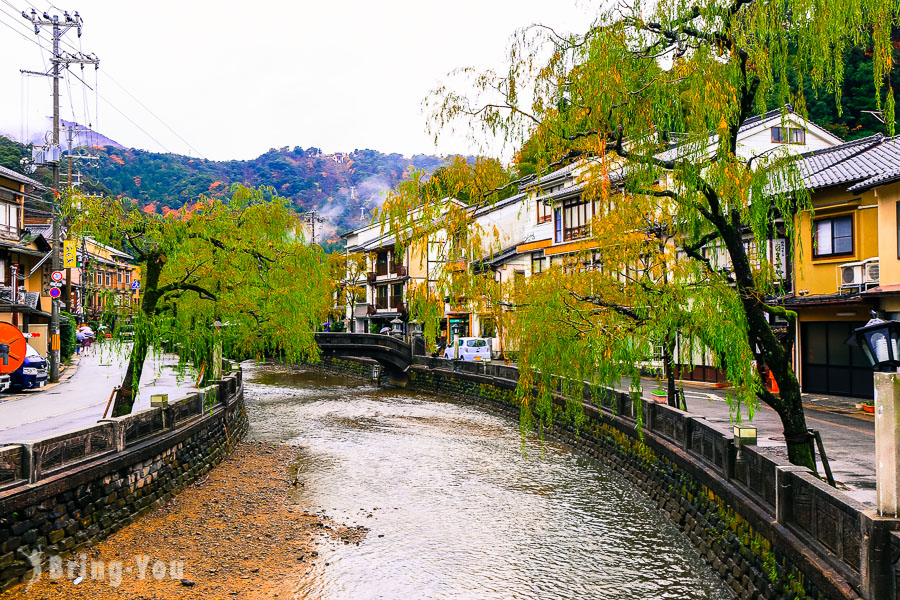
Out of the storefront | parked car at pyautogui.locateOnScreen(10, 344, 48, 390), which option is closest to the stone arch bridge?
parked car at pyautogui.locateOnScreen(10, 344, 48, 390)

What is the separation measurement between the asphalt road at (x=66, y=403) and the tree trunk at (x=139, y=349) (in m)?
0.89

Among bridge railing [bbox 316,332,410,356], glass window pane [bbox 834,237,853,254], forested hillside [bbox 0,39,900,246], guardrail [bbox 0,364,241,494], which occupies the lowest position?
guardrail [bbox 0,364,241,494]

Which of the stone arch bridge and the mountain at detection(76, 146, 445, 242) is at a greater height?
the mountain at detection(76, 146, 445, 242)

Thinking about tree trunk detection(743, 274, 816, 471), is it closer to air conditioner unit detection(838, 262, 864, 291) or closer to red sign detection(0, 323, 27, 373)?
red sign detection(0, 323, 27, 373)

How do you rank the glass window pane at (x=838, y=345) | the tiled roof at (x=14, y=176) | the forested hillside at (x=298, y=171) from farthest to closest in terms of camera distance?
the forested hillside at (x=298, y=171)
the tiled roof at (x=14, y=176)
the glass window pane at (x=838, y=345)

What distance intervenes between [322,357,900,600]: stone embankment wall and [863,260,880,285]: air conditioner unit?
918 cm

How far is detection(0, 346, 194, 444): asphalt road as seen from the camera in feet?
61.4

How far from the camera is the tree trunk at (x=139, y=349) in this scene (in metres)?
16.6

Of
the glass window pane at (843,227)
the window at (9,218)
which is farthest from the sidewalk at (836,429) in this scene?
the window at (9,218)

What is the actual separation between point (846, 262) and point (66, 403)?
30554 mm

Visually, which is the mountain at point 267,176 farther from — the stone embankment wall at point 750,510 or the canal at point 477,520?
the stone embankment wall at point 750,510

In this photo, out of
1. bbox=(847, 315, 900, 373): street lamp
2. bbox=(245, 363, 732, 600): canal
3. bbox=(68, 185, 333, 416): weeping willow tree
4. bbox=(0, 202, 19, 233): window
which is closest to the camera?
bbox=(847, 315, 900, 373): street lamp

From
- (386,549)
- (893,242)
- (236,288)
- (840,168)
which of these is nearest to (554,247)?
(840,168)

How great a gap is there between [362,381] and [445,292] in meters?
38.6
